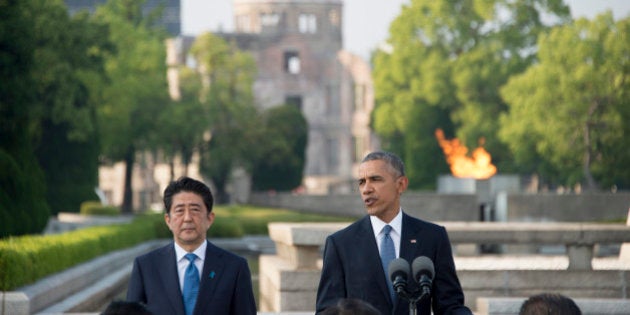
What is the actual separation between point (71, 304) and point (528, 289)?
6288 mm

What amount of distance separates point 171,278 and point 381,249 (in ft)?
3.96

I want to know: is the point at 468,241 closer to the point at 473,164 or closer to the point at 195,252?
the point at 195,252

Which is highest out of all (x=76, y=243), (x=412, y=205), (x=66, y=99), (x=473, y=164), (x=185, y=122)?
(x=66, y=99)

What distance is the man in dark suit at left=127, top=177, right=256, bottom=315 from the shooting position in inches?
279

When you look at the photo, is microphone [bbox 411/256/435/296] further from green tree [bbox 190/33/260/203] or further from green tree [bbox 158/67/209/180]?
green tree [bbox 190/33/260/203]

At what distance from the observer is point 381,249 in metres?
7.64

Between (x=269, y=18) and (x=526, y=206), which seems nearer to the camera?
(x=526, y=206)

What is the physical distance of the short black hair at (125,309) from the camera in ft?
18.7

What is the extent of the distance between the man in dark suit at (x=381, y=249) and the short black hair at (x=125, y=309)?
1836mm

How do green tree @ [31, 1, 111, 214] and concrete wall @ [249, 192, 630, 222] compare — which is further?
concrete wall @ [249, 192, 630, 222]

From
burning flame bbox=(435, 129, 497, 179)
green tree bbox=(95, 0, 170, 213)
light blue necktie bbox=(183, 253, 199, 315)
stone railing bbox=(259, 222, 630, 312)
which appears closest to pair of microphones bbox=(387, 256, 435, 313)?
light blue necktie bbox=(183, 253, 199, 315)

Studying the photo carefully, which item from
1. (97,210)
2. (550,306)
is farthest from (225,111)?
(550,306)

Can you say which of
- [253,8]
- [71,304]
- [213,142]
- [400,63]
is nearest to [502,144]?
[400,63]

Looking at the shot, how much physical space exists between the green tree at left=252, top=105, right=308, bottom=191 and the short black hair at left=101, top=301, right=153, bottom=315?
5840cm
